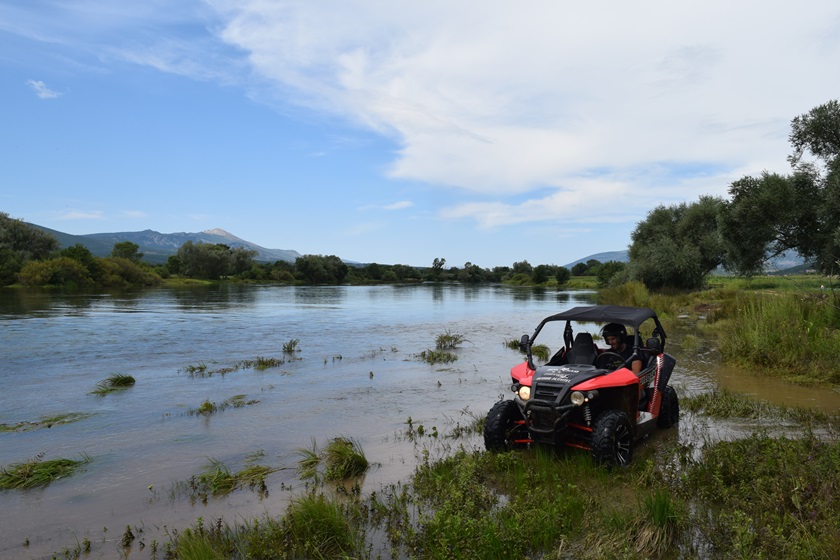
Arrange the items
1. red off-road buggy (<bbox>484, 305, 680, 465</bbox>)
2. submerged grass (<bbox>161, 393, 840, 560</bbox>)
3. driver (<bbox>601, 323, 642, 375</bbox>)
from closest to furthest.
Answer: submerged grass (<bbox>161, 393, 840, 560</bbox>) → red off-road buggy (<bbox>484, 305, 680, 465</bbox>) → driver (<bbox>601, 323, 642, 375</bbox>)

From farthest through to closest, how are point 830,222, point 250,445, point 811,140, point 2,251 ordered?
point 2,251 < point 811,140 < point 830,222 < point 250,445

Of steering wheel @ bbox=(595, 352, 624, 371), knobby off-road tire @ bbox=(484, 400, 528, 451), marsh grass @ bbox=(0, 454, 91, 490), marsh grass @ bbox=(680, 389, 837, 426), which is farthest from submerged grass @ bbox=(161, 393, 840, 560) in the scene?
marsh grass @ bbox=(0, 454, 91, 490)

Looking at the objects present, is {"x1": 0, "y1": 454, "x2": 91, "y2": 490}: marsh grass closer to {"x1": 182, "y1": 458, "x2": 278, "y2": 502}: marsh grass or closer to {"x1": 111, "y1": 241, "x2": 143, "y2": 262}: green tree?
{"x1": 182, "y1": 458, "x2": 278, "y2": 502}: marsh grass

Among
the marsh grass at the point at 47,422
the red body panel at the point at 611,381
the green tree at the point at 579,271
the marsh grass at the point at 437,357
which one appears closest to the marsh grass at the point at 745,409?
the red body panel at the point at 611,381

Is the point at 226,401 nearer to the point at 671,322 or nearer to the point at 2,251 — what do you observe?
the point at 671,322

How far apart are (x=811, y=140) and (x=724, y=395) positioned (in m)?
16.9

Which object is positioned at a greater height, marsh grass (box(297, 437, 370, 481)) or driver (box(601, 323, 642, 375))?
driver (box(601, 323, 642, 375))

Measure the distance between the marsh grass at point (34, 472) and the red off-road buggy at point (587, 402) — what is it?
19.1 feet

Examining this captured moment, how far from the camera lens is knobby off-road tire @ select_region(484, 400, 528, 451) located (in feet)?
23.0

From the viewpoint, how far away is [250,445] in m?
8.55

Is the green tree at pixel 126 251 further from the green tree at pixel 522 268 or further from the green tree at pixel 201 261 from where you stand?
the green tree at pixel 522 268

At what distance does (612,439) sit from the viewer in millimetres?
6215

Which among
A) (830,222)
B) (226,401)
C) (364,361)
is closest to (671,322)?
(830,222)

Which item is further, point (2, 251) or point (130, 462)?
point (2, 251)
